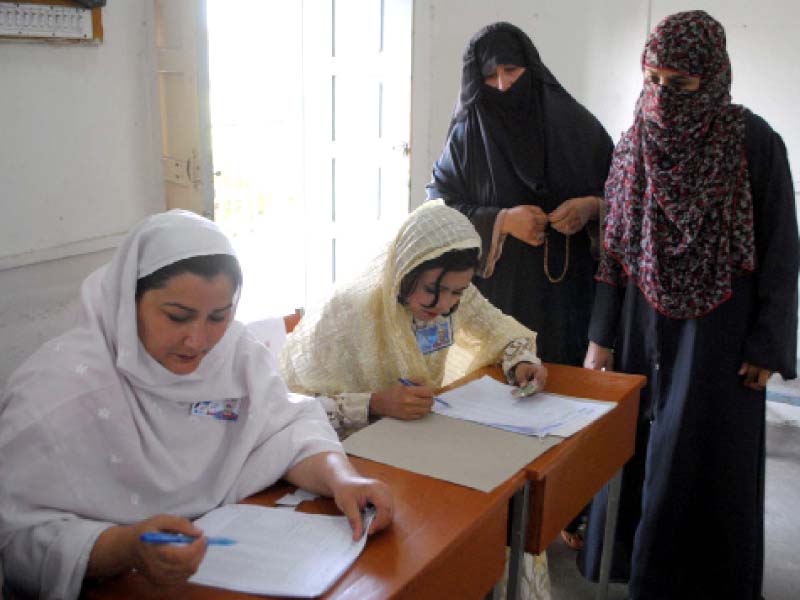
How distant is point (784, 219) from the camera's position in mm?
1998

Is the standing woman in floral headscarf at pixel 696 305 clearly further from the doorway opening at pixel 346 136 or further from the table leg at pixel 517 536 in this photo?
the doorway opening at pixel 346 136

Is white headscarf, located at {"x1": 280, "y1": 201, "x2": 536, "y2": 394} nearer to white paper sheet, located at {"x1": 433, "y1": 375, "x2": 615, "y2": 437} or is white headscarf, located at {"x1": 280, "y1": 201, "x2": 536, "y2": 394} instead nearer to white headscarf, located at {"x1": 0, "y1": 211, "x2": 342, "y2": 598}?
white paper sheet, located at {"x1": 433, "y1": 375, "x2": 615, "y2": 437}

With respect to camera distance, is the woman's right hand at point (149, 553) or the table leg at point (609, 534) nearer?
the woman's right hand at point (149, 553)

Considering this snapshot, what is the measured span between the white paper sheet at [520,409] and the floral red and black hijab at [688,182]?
0.48 m

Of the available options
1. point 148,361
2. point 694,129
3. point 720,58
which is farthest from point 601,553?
point 148,361

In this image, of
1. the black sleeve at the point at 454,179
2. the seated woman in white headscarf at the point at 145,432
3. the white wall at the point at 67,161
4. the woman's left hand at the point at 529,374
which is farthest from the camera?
the black sleeve at the point at 454,179

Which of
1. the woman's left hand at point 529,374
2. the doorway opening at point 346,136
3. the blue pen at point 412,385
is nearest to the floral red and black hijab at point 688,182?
the woman's left hand at point 529,374

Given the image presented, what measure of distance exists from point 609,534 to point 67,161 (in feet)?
6.03

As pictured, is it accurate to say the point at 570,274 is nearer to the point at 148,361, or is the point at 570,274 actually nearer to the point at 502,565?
the point at 502,565

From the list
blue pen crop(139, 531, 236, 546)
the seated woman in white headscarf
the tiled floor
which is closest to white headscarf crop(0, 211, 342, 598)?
the seated woman in white headscarf

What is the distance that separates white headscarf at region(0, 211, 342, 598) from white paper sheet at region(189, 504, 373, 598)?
0.32 ft

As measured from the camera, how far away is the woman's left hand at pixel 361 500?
47.1 inches

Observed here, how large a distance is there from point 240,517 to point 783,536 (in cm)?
233

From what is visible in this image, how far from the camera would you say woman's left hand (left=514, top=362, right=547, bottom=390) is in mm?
1890
